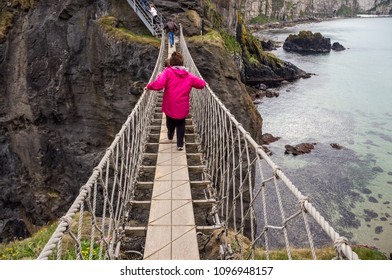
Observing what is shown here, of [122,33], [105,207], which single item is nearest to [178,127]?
[105,207]

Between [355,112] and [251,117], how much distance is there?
24.1 meters

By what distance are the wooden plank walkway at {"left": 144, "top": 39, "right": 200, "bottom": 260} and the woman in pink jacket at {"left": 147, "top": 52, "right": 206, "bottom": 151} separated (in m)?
0.75

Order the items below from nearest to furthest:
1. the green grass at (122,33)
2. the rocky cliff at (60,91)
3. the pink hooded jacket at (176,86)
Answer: the pink hooded jacket at (176,86), the green grass at (122,33), the rocky cliff at (60,91)

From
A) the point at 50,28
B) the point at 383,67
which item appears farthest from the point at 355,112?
the point at 50,28

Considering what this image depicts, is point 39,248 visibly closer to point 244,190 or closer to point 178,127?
point 178,127

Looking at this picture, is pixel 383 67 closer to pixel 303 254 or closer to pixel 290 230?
pixel 290 230

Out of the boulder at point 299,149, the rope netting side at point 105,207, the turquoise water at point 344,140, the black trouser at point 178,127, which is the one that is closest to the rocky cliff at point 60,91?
the rope netting side at point 105,207

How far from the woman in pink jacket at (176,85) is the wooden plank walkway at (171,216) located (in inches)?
29.7

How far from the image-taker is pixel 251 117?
14.0m

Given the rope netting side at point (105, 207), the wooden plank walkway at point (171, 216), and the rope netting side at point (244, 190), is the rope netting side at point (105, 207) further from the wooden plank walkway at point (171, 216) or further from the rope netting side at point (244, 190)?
the rope netting side at point (244, 190)

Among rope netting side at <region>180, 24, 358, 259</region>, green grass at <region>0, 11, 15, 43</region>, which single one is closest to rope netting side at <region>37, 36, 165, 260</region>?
rope netting side at <region>180, 24, 358, 259</region>

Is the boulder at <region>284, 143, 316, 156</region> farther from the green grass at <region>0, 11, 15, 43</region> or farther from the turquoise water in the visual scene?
the green grass at <region>0, 11, 15, 43</region>

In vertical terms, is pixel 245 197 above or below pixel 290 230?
above

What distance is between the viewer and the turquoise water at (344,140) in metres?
19.6
